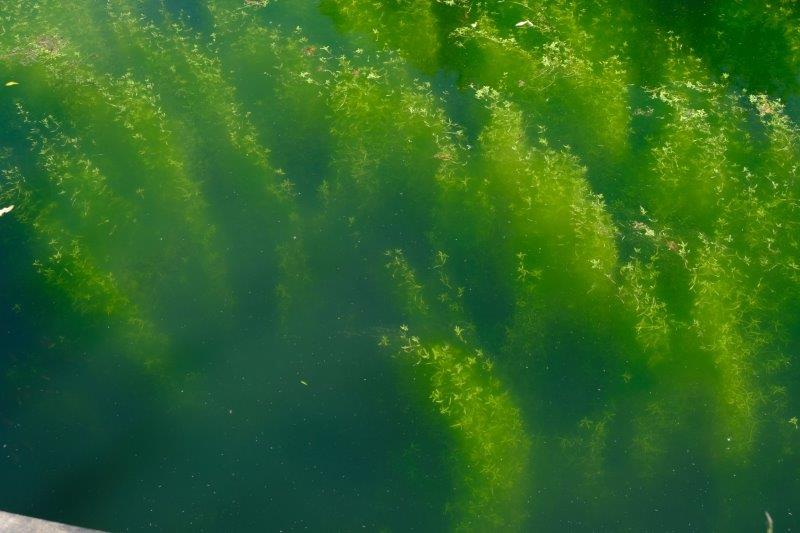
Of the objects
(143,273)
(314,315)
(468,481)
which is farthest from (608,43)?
(143,273)

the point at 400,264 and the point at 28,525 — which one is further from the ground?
the point at 400,264

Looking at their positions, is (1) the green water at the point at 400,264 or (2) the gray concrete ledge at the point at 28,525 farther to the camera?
(1) the green water at the point at 400,264

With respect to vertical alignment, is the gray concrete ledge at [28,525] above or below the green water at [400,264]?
below

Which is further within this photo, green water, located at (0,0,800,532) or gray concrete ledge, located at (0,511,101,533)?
green water, located at (0,0,800,532)

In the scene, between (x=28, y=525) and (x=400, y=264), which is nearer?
(x=28, y=525)

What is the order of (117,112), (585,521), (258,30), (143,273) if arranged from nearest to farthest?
(585,521)
(143,273)
(117,112)
(258,30)

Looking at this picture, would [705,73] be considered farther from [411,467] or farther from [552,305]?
[411,467]

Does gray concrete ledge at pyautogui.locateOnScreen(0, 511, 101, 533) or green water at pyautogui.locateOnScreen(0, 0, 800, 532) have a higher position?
green water at pyautogui.locateOnScreen(0, 0, 800, 532)

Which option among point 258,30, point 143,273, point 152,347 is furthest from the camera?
point 258,30
